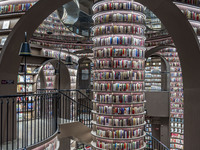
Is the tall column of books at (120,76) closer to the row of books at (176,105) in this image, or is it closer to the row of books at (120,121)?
the row of books at (120,121)

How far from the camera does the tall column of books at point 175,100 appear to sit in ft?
37.4

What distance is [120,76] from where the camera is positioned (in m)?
5.80

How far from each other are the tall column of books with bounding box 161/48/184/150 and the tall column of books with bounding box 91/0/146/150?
20.1ft

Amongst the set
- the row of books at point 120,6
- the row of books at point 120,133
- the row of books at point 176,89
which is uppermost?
the row of books at point 120,6

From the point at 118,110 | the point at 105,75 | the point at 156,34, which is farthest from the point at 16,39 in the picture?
the point at 156,34

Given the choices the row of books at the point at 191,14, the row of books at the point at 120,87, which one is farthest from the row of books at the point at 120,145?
the row of books at the point at 191,14

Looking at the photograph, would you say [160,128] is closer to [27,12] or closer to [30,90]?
[30,90]

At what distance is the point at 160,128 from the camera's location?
12.4 meters

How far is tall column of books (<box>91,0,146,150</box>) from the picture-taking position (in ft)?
19.0

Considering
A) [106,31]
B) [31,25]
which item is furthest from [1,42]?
[106,31]

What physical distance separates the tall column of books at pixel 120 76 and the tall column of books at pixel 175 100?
6132 millimetres

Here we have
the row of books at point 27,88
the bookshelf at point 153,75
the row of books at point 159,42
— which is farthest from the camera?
the bookshelf at point 153,75

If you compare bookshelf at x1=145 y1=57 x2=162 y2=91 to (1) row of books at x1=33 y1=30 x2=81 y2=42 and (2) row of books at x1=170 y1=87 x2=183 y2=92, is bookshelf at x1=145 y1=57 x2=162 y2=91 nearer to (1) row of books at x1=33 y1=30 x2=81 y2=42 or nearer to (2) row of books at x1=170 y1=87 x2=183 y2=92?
(2) row of books at x1=170 y1=87 x2=183 y2=92

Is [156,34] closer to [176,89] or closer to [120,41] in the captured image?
[176,89]
